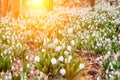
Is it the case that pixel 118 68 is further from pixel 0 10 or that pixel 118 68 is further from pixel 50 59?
pixel 0 10

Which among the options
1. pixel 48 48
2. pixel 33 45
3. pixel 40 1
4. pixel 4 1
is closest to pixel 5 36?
pixel 33 45

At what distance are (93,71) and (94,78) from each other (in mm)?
632

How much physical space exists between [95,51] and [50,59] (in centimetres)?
276

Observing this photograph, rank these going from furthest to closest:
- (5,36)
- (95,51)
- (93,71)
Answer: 1. (5,36)
2. (95,51)
3. (93,71)

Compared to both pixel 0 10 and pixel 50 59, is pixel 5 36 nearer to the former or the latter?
pixel 50 59

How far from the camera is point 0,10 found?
23.8 metres

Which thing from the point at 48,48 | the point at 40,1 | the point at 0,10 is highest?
the point at 40,1

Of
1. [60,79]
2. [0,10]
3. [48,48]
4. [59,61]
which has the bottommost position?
[60,79]

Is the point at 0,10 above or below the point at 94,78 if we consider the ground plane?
above

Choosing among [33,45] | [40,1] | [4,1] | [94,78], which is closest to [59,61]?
[94,78]

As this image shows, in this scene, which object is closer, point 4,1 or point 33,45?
point 33,45

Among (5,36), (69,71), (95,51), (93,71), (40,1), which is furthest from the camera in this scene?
(40,1)

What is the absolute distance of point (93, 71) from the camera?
8445 mm

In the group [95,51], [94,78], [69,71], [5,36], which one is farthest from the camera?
[5,36]
